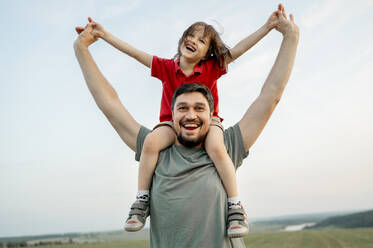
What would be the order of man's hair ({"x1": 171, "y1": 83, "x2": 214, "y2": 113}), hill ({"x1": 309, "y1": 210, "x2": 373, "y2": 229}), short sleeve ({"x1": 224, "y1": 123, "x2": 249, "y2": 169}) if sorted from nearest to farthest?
man's hair ({"x1": 171, "y1": 83, "x2": 214, "y2": 113})
short sleeve ({"x1": 224, "y1": 123, "x2": 249, "y2": 169})
hill ({"x1": 309, "y1": 210, "x2": 373, "y2": 229})

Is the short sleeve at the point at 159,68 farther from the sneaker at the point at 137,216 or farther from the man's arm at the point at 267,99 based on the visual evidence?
the sneaker at the point at 137,216

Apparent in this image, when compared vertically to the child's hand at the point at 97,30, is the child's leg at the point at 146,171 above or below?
below

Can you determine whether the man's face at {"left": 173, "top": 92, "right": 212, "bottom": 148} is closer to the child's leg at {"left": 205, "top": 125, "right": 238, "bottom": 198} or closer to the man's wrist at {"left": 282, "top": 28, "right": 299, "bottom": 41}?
the child's leg at {"left": 205, "top": 125, "right": 238, "bottom": 198}

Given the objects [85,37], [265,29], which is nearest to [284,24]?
[265,29]

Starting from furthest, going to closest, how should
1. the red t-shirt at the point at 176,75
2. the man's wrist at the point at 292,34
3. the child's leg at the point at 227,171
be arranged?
the red t-shirt at the point at 176,75, the man's wrist at the point at 292,34, the child's leg at the point at 227,171

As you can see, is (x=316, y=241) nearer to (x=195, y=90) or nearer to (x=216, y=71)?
(x=216, y=71)

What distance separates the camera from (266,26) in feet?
12.8

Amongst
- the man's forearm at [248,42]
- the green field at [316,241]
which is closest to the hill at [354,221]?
the green field at [316,241]

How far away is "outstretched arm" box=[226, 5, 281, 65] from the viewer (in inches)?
148

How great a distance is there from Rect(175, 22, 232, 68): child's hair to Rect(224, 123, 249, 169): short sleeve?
1199 millimetres

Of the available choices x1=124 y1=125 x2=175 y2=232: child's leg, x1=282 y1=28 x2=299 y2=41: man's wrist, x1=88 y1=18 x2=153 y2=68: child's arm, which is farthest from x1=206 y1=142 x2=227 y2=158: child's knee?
x1=88 y1=18 x2=153 y2=68: child's arm

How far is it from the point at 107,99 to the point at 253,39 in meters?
1.85

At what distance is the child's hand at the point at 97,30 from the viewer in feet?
13.0

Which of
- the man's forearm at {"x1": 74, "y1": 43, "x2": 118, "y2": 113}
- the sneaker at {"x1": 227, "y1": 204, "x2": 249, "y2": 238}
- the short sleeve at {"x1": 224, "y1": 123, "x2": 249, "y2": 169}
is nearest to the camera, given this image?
the sneaker at {"x1": 227, "y1": 204, "x2": 249, "y2": 238}
